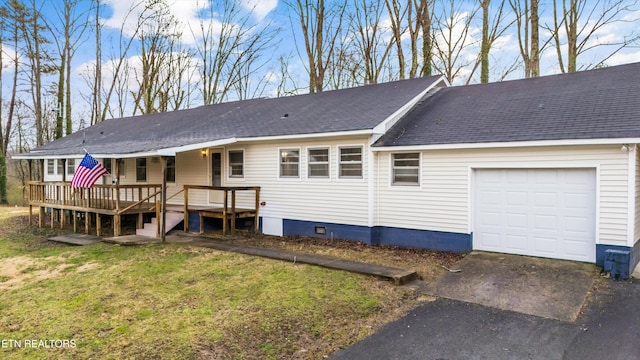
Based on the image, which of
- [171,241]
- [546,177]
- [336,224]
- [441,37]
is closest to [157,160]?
[171,241]

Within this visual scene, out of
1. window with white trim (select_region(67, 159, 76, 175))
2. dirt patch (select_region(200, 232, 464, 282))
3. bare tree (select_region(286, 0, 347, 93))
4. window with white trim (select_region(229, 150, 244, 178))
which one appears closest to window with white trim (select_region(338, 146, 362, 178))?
dirt patch (select_region(200, 232, 464, 282))

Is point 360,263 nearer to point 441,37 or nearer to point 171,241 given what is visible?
point 171,241

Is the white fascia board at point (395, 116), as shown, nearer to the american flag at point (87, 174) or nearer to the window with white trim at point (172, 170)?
the american flag at point (87, 174)

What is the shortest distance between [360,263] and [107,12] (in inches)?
1112

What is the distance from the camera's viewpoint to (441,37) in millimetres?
21719

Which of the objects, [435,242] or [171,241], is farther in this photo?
[171,241]

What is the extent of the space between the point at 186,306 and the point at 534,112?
813 cm

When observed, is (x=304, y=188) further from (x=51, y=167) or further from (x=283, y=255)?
(x=51, y=167)

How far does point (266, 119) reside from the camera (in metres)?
13.2

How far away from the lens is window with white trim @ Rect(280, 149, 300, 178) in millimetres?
11211

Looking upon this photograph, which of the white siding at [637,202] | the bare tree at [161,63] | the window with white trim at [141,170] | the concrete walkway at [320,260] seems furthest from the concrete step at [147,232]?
the bare tree at [161,63]

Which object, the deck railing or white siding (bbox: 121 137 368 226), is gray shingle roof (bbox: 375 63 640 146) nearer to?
white siding (bbox: 121 137 368 226)

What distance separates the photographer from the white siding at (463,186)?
7.18 metres

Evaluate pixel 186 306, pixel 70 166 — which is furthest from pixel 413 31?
pixel 186 306
